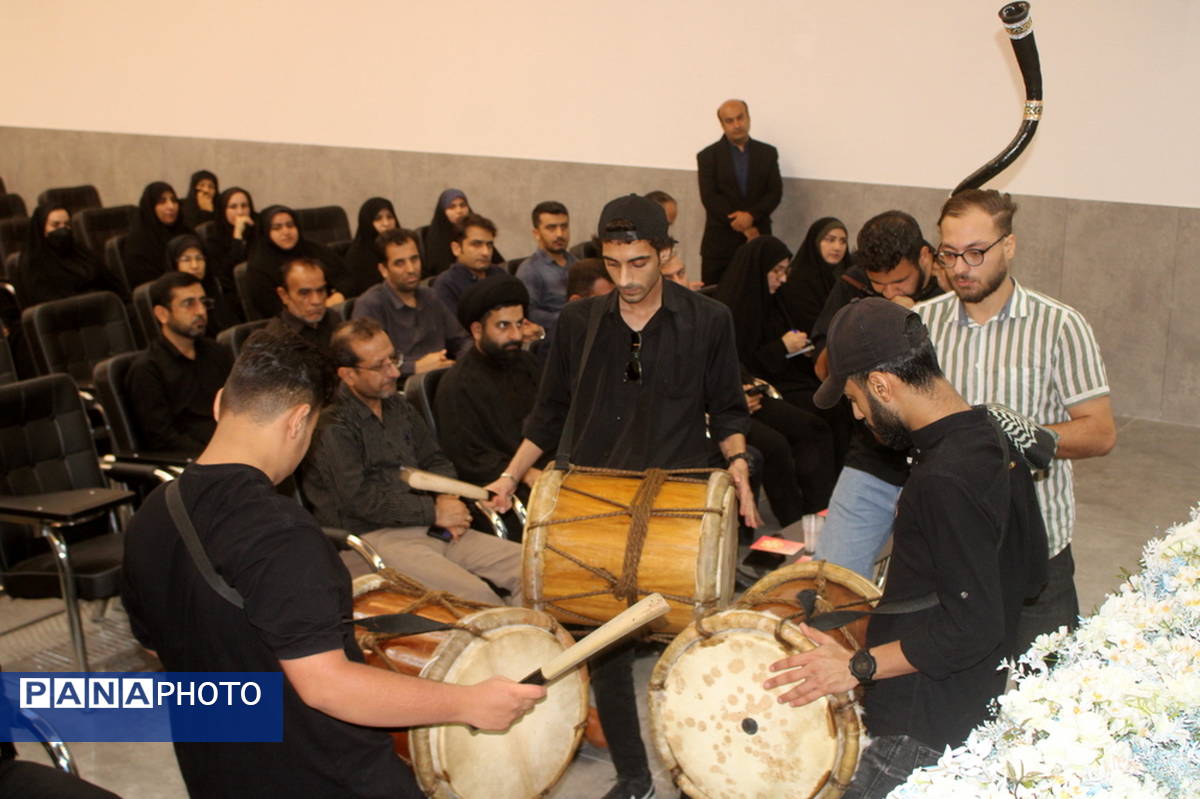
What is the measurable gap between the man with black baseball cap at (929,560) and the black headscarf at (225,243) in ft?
22.8

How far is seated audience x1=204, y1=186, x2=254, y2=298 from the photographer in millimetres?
8672

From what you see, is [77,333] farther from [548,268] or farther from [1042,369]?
[1042,369]

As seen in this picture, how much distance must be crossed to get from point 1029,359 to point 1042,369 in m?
0.04

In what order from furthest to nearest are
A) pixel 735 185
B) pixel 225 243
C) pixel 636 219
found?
pixel 225 243, pixel 735 185, pixel 636 219

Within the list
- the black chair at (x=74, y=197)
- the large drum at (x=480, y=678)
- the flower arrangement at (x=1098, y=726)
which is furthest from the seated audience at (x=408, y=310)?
the black chair at (x=74, y=197)

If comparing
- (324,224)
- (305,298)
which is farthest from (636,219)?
(324,224)

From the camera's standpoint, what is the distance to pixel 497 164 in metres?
9.59

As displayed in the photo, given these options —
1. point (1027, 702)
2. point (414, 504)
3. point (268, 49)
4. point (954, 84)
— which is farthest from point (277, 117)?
point (1027, 702)

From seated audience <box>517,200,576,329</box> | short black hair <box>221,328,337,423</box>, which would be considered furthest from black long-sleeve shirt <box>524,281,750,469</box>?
seated audience <box>517,200,576,329</box>

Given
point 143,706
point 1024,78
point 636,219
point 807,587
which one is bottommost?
point 143,706

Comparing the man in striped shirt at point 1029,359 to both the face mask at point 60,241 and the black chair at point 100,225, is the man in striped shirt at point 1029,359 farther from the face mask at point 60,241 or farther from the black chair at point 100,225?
the black chair at point 100,225

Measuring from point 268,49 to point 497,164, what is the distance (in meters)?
2.82

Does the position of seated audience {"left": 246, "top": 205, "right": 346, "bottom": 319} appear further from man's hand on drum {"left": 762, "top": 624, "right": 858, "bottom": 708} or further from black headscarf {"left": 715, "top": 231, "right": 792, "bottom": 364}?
man's hand on drum {"left": 762, "top": 624, "right": 858, "bottom": 708}

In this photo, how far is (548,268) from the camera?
21.5 ft
